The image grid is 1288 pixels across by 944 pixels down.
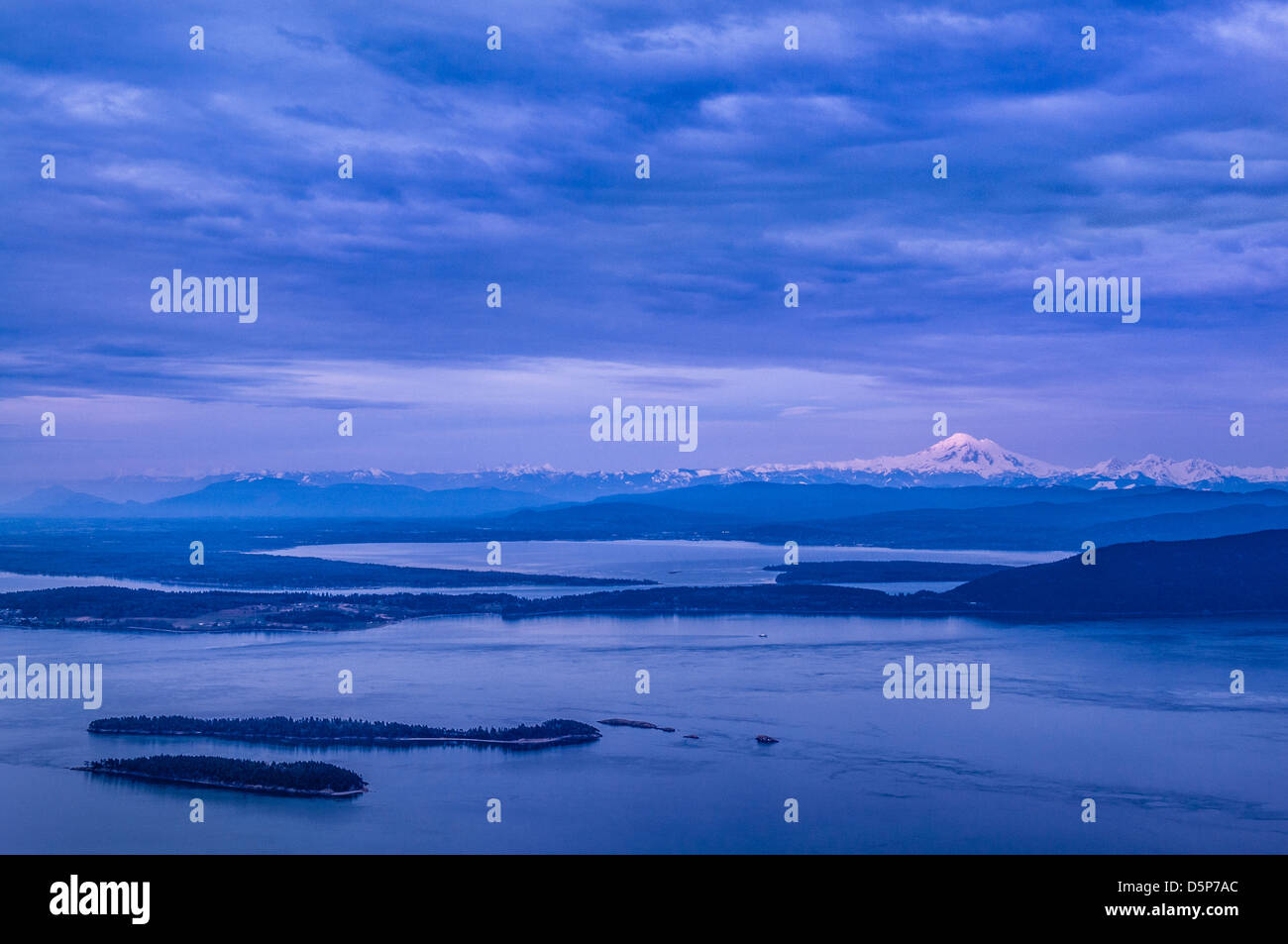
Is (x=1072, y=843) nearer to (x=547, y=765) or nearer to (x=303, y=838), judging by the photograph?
(x=547, y=765)

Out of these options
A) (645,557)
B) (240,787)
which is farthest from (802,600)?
(240,787)

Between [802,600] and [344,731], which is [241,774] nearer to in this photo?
[344,731]

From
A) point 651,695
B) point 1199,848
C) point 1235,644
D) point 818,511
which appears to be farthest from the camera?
point 818,511

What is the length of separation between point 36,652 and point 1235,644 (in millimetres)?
24257

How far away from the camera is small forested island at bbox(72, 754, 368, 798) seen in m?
14.0

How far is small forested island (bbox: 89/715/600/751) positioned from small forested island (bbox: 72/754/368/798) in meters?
1.34

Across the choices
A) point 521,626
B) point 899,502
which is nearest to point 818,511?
point 899,502

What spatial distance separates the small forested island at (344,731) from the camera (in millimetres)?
16484

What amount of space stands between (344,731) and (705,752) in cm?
471

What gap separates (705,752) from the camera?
16.0 metres

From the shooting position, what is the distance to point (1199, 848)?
1209 centimetres

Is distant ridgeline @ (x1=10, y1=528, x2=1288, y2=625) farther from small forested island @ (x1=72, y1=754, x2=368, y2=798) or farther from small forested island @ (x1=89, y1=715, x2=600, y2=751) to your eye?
small forested island @ (x1=72, y1=754, x2=368, y2=798)

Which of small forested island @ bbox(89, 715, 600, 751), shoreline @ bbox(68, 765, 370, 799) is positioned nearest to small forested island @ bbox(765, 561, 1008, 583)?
small forested island @ bbox(89, 715, 600, 751)

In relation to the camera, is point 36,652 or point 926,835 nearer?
point 926,835
